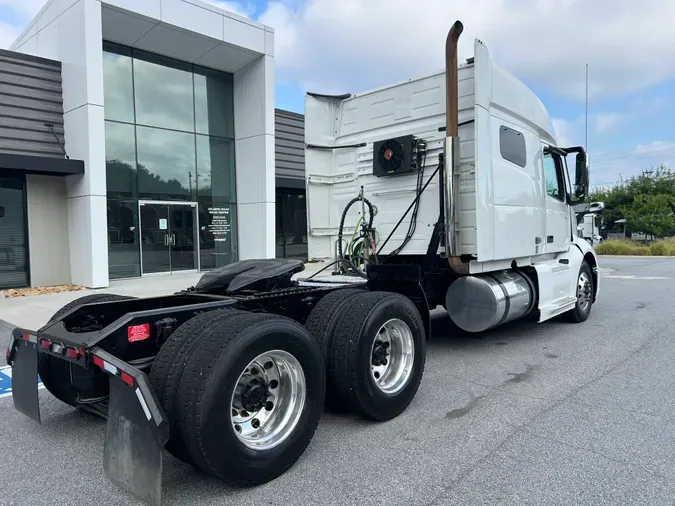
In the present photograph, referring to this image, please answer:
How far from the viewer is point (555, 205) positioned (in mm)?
7188

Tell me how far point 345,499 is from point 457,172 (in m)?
3.52

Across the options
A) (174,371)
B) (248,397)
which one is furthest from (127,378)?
(248,397)

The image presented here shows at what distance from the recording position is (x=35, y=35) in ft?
49.0

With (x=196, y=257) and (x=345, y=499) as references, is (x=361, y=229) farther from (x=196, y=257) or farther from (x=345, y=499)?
(x=196, y=257)

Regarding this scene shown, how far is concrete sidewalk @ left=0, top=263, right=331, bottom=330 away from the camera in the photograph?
8.60 metres

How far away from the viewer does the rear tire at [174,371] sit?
2.73 meters

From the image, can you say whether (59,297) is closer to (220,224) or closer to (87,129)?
(87,129)

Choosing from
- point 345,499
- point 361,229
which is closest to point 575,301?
point 361,229

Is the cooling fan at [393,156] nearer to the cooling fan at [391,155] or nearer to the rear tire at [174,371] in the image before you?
the cooling fan at [391,155]

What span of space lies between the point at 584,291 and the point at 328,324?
18.6ft

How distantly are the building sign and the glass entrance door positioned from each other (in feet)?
2.11

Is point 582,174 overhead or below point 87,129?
below

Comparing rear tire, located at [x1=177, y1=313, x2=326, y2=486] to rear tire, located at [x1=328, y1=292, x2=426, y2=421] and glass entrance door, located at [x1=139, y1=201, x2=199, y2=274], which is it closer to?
rear tire, located at [x1=328, y1=292, x2=426, y2=421]

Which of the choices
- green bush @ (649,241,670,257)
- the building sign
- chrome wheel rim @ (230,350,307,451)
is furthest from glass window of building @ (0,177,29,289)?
green bush @ (649,241,670,257)
